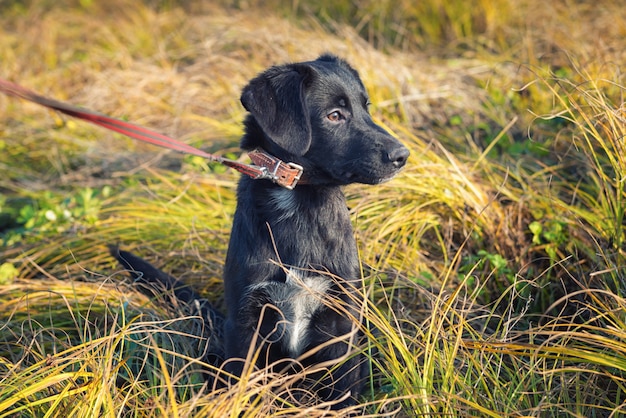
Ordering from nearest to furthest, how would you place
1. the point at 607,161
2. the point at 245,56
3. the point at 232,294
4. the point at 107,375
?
the point at 107,375 < the point at 232,294 < the point at 607,161 < the point at 245,56

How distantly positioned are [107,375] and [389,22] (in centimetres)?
530

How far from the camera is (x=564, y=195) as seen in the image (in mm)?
3490

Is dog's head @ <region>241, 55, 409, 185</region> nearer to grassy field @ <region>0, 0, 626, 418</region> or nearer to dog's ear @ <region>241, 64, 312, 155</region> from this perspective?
dog's ear @ <region>241, 64, 312, 155</region>

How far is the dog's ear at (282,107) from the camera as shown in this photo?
230 centimetres

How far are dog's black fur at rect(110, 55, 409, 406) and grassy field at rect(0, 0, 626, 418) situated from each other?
0.17 metres

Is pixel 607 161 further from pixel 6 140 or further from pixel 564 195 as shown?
pixel 6 140

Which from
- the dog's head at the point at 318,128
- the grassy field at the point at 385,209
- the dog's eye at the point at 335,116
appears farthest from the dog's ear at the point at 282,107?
the grassy field at the point at 385,209

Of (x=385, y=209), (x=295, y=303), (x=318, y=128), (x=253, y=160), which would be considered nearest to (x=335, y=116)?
(x=318, y=128)

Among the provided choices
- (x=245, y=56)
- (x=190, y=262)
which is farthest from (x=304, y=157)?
(x=245, y=56)

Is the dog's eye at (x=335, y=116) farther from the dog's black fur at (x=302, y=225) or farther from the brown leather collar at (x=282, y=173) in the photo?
the brown leather collar at (x=282, y=173)

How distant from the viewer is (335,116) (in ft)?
8.15

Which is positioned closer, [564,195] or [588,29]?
[564,195]

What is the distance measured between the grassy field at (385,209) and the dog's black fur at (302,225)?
0.55 ft

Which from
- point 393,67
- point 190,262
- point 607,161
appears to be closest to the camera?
point 607,161
